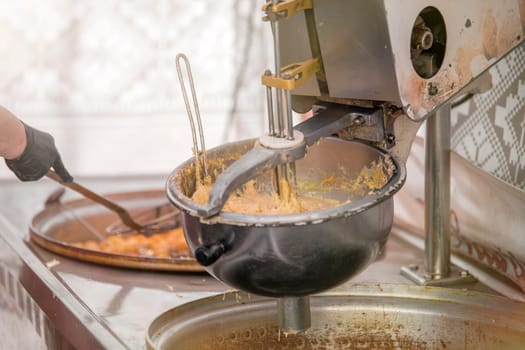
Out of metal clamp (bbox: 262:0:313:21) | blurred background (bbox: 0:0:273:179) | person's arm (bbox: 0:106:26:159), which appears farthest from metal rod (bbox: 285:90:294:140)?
blurred background (bbox: 0:0:273:179)

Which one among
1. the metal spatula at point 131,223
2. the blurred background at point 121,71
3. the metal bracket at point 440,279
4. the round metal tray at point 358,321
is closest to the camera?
the round metal tray at point 358,321

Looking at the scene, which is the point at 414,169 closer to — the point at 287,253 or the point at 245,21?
the point at 287,253

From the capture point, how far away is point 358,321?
60.7 inches

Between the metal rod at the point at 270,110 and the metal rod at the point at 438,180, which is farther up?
the metal rod at the point at 270,110

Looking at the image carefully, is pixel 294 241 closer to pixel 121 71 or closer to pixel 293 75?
pixel 293 75

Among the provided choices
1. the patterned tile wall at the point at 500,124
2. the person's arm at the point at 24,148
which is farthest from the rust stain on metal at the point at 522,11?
the person's arm at the point at 24,148

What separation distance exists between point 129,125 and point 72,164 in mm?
492

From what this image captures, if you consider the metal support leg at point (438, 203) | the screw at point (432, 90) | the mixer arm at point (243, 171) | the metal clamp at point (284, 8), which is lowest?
the metal support leg at point (438, 203)

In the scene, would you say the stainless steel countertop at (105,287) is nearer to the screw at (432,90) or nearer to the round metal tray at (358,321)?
the round metal tray at (358,321)

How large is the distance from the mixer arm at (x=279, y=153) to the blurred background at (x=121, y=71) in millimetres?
3448

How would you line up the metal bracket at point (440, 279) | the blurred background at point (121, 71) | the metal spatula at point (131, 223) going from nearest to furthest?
the metal bracket at point (440, 279) → the metal spatula at point (131, 223) → the blurred background at point (121, 71)

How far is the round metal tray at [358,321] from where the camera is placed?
148cm

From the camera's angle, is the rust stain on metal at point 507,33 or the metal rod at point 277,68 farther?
the rust stain on metal at point 507,33

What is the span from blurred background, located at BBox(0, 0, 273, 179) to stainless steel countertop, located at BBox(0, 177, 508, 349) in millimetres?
2751
